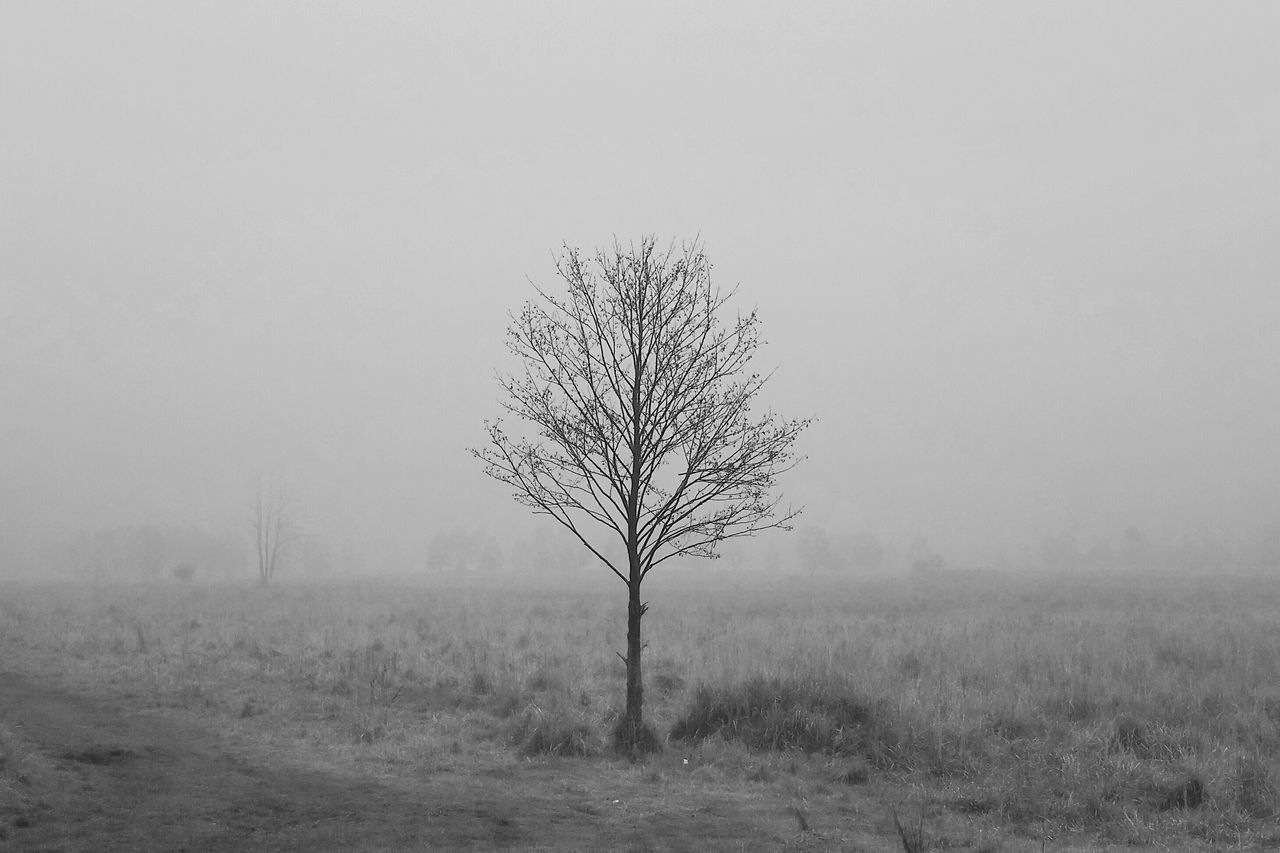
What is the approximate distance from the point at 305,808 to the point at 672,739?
5633 mm

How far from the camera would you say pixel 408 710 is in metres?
15.5

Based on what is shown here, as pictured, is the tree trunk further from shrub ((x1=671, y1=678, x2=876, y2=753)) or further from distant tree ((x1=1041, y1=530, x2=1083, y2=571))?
distant tree ((x1=1041, y1=530, x2=1083, y2=571))

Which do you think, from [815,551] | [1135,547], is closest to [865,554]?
[815,551]

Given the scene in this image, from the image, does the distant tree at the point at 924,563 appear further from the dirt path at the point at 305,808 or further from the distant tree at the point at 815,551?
the dirt path at the point at 305,808

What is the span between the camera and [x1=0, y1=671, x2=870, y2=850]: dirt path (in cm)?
832

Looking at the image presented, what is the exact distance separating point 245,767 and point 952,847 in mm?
8703

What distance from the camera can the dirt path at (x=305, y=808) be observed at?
328 inches

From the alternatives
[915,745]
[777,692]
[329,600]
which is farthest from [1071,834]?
[329,600]

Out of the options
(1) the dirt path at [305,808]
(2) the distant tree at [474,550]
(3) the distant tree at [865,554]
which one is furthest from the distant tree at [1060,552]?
(1) the dirt path at [305,808]

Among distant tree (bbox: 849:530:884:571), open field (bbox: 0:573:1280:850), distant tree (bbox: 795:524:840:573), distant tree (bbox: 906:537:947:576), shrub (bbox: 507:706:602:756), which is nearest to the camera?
open field (bbox: 0:573:1280:850)

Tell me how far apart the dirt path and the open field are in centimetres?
4

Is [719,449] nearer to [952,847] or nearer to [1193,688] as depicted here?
[952,847]

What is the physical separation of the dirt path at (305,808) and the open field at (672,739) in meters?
0.04

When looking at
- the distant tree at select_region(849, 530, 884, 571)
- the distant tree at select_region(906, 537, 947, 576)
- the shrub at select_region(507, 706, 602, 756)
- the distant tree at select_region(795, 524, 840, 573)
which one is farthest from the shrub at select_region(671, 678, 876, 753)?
the distant tree at select_region(849, 530, 884, 571)
